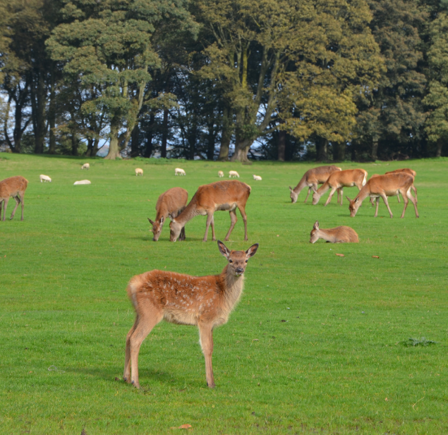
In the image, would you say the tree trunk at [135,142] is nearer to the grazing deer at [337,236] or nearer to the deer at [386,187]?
the deer at [386,187]

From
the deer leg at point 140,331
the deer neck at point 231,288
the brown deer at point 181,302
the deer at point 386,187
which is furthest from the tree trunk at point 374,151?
the deer leg at point 140,331

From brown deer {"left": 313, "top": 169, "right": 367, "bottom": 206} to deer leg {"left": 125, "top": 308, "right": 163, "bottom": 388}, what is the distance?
24.6 metres

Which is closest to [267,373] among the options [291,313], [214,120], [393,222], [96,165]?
[291,313]

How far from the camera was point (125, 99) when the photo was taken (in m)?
52.4

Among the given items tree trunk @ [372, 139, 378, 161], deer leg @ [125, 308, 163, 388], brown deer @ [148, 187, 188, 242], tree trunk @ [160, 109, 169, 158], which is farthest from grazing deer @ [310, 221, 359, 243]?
tree trunk @ [160, 109, 169, 158]

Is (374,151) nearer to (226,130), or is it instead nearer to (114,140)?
(226,130)

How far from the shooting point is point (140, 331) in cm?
712

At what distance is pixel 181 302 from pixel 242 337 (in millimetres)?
2526

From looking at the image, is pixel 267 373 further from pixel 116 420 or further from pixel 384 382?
pixel 116 420

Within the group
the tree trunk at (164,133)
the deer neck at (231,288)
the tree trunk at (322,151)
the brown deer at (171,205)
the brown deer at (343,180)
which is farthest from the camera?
the tree trunk at (164,133)

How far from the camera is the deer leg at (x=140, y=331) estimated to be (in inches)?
278

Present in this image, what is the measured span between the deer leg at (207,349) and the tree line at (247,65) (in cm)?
4596

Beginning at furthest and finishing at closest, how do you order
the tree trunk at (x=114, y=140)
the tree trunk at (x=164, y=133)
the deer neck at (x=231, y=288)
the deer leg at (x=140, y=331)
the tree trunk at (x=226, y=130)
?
the tree trunk at (x=164, y=133)
the tree trunk at (x=226, y=130)
the tree trunk at (x=114, y=140)
the deer neck at (x=231, y=288)
the deer leg at (x=140, y=331)

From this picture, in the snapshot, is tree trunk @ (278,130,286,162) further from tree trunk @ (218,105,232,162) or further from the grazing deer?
the grazing deer
